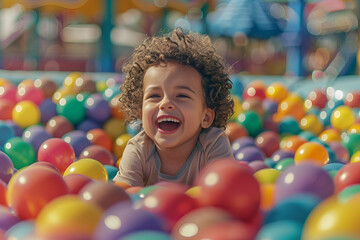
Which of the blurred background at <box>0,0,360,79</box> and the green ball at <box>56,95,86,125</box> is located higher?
the blurred background at <box>0,0,360,79</box>

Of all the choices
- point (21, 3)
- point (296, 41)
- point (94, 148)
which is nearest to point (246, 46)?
point (296, 41)

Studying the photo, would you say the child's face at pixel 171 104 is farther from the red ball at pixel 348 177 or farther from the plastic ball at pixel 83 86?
the plastic ball at pixel 83 86

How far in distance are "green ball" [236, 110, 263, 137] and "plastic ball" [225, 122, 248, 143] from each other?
0.41 ft

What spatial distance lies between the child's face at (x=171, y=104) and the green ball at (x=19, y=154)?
2.66ft

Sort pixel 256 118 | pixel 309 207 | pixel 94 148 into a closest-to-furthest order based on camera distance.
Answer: pixel 309 207, pixel 94 148, pixel 256 118

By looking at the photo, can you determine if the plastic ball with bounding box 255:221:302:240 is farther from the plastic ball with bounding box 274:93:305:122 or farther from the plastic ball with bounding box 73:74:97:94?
the plastic ball with bounding box 73:74:97:94

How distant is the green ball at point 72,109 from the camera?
3.01 meters

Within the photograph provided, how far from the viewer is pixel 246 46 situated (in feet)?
41.8

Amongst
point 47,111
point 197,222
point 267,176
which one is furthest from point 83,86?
point 197,222

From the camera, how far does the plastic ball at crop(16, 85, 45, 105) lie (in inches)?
128

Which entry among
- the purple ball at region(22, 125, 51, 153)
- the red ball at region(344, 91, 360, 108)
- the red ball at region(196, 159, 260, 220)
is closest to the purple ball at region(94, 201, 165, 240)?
the red ball at region(196, 159, 260, 220)

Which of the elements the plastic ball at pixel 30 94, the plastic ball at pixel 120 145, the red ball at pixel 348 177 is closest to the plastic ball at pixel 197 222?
the red ball at pixel 348 177

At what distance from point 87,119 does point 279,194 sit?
85.5 inches

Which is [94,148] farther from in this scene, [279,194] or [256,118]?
[279,194]
